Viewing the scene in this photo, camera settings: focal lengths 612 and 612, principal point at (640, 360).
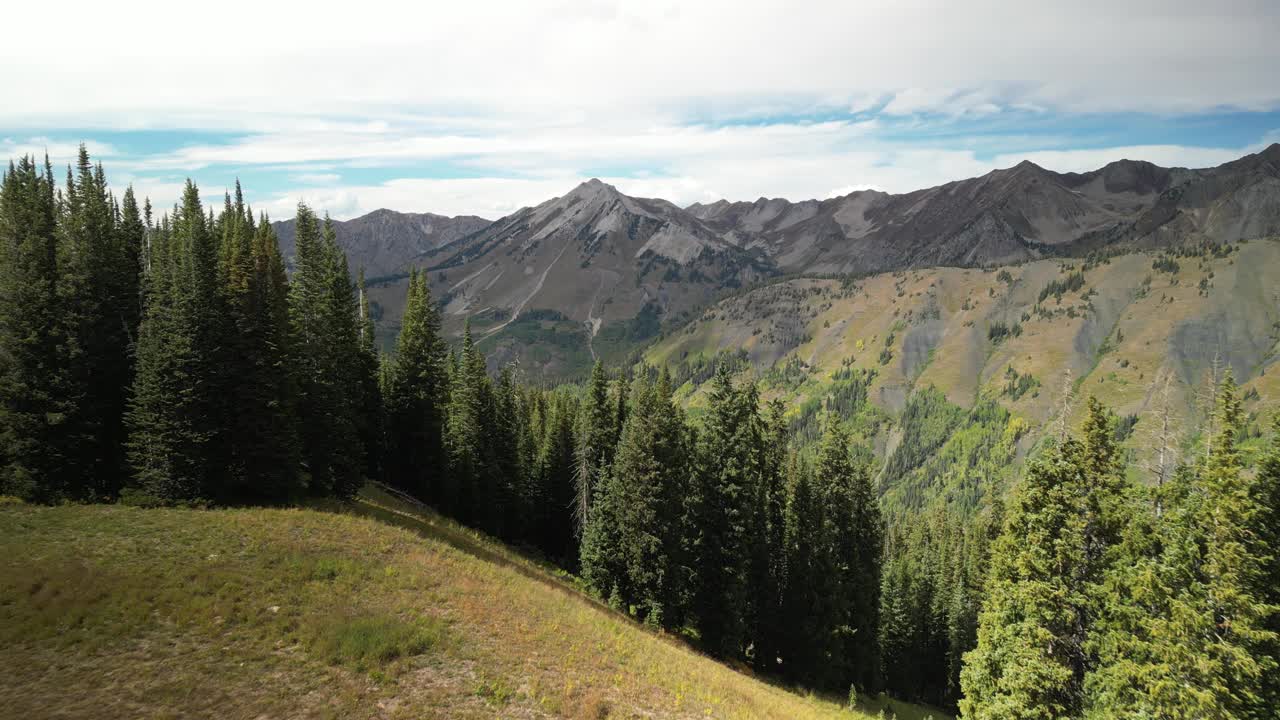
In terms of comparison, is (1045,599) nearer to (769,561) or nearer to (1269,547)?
(1269,547)

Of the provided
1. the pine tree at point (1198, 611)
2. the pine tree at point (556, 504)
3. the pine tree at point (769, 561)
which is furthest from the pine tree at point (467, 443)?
the pine tree at point (1198, 611)

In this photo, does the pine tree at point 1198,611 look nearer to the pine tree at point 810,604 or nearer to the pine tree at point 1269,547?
the pine tree at point 1269,547

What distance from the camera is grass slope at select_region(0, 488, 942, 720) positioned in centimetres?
1672

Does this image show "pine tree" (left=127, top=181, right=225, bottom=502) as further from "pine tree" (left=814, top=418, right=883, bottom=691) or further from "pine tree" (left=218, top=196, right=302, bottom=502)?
"pine tree" (left=814, top=418, right=883, bottom=691)

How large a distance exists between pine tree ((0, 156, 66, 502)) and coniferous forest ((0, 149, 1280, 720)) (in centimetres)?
11

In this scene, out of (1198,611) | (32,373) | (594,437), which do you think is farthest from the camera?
(594,437)

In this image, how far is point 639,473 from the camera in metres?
36.9

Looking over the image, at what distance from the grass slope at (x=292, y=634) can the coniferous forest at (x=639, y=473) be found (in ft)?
18.3

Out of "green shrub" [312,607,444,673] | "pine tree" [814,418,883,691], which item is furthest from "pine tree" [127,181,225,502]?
"pine tree" [814,418,883,691]

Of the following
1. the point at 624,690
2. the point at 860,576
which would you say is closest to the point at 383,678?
the point at 624,690

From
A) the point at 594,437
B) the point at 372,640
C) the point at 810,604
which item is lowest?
the point at 810,604

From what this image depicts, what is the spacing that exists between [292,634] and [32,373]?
950 inches

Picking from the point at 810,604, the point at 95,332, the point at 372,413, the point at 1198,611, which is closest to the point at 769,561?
the point at 810,604

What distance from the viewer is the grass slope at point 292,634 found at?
658 inches
